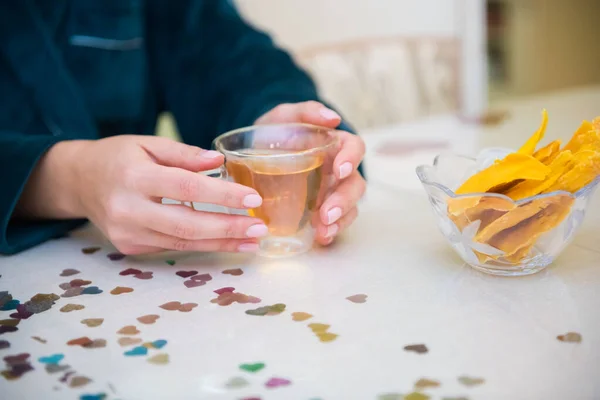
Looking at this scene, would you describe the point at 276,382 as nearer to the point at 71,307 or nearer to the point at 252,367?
the point at 252,367

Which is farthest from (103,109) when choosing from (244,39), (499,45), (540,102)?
(499,45)

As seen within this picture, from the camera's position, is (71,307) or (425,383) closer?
(425,383)

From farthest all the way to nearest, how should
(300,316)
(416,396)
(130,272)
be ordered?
(130,272) < (300,316) < (416,396)

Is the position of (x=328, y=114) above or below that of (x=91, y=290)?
above

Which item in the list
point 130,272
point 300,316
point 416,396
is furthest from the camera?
point 130,272

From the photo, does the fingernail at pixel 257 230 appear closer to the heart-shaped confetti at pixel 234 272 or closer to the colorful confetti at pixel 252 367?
the heart-shaped confetti at pixel 234 272

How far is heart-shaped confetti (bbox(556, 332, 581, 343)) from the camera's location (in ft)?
1.47

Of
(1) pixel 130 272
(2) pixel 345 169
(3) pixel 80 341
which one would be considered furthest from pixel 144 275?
(2) pixel 345 169

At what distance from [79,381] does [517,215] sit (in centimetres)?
37

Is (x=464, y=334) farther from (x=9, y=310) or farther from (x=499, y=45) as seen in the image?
(x=499, y=45)

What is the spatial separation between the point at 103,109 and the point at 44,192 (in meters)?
0.33

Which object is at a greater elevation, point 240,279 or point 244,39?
point 244,39

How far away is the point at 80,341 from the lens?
0.49 metres

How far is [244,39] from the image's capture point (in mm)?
948
